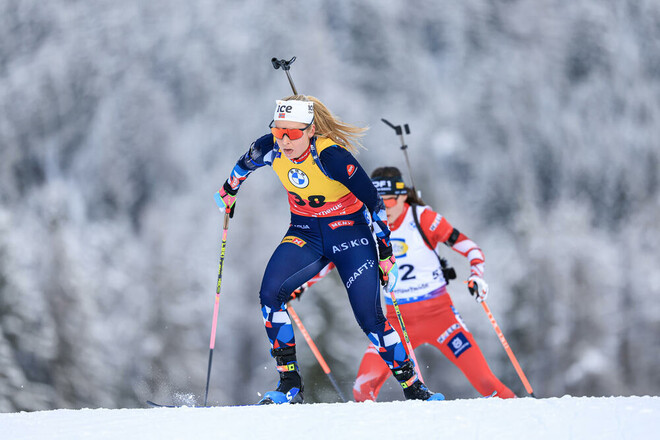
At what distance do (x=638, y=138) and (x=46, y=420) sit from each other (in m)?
7.75

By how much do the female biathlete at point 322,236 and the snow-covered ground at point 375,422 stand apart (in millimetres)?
461

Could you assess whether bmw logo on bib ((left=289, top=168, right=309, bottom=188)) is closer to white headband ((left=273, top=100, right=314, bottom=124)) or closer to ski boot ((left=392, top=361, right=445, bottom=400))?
white headband ((left=273, top=100, right=314, bottom=124))

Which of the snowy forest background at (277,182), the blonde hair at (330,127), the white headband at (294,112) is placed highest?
the white headband at (294,112)

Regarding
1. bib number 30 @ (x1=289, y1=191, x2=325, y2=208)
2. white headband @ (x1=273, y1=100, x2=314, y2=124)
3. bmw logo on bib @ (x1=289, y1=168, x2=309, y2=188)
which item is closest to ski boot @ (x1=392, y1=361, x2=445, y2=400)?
bib number 30 @ (x1=289, y1=191, x2=325, y2=208)

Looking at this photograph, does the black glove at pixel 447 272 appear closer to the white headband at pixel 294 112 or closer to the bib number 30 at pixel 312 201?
the bib number 30 at pixel 312 201

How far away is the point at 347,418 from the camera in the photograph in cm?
227

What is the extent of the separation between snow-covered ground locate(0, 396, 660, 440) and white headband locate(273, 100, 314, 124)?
1.31 meters

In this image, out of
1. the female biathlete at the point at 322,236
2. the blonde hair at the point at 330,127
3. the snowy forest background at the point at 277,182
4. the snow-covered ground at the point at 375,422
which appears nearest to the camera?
the snow-covered ground at the point at 375,422

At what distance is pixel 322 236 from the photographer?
9.75ft

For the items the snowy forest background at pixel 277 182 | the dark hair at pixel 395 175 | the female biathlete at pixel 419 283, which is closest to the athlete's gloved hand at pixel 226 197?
the female biathlete at pixel 419 283

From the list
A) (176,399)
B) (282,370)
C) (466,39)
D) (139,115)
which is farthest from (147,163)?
(282,370)

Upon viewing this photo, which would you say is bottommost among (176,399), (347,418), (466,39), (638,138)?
(176,399)

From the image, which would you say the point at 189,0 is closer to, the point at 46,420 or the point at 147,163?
the point at 147,163

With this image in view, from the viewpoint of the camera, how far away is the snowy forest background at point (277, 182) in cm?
796
